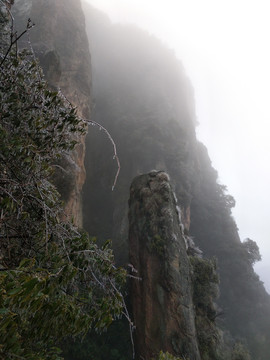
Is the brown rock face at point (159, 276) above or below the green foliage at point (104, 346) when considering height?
above

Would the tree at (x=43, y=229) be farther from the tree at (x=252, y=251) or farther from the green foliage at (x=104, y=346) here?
the tree at (x=252, y=251)

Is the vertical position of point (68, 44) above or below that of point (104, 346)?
above

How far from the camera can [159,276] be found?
10.4m

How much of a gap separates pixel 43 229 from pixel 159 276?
8261 mm

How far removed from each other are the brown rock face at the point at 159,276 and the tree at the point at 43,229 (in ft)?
24.0

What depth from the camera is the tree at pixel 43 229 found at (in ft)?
8.45

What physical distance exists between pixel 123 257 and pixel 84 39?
19673mm

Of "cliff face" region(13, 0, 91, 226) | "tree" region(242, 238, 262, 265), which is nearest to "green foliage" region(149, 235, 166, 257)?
"cliff face" region(13, 0, 91, 226)

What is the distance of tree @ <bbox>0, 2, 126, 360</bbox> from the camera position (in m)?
2.57

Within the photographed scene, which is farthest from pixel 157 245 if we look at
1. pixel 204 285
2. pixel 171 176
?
pixel 171 176

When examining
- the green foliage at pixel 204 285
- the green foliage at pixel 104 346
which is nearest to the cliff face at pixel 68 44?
the green foliage at pixel 104 346

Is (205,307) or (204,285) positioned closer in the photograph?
(205,307)

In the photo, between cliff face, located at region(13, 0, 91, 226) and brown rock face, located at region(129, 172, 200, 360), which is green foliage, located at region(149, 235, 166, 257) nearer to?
brown rock face, located at region(129, 172, 200, 360)

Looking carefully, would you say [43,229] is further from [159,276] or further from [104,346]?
[104,346]
